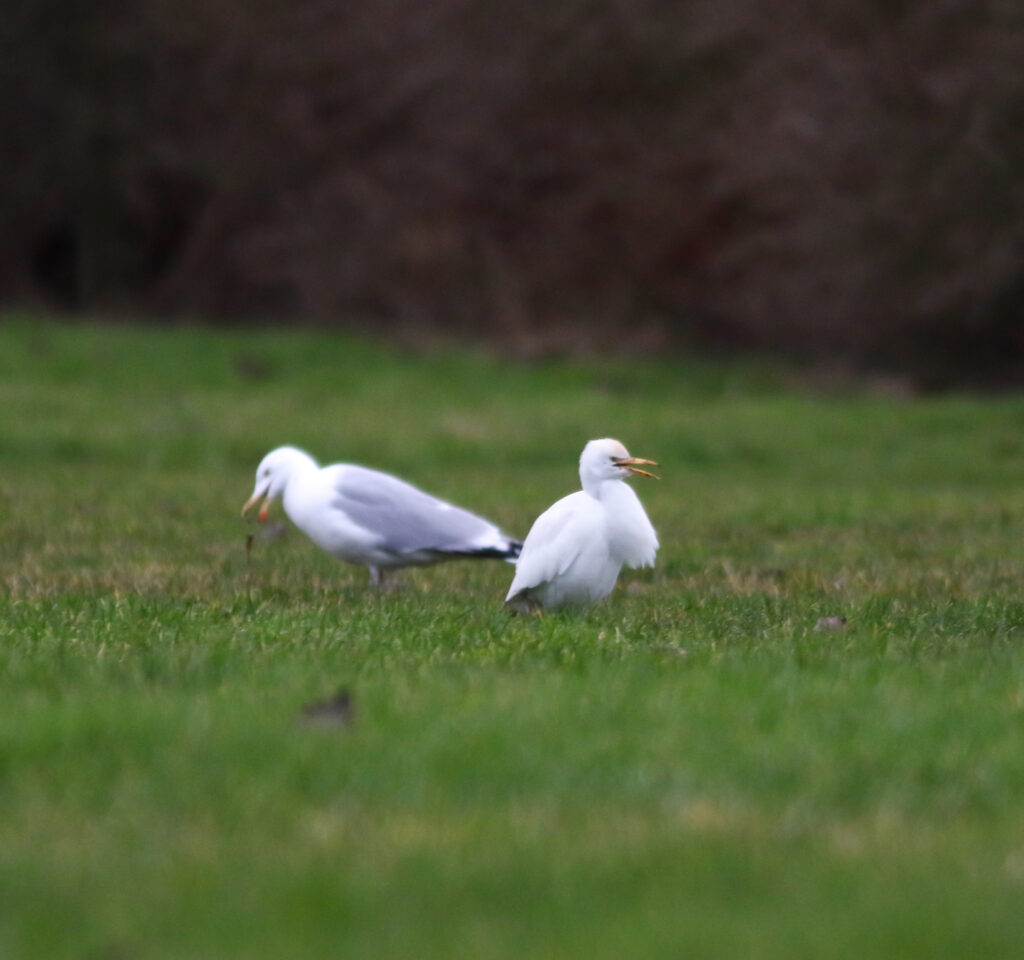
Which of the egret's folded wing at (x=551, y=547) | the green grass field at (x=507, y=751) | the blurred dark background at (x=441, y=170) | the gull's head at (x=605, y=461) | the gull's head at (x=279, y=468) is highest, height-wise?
the blurred dark background at (x=441, y=170)

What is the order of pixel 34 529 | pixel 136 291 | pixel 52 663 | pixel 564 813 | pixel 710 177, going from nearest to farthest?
pixel 564 813 → pixel 52 663 → pixel 34 529 → pixel 710 177 → pixel 136 291

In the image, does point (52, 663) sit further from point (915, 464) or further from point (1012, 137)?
point (1012, 137)

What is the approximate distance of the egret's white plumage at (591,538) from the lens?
6.43 metres

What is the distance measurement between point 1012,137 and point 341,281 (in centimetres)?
1126

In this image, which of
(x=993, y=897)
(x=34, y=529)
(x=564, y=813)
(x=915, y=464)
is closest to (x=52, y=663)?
(x=564, y=813)

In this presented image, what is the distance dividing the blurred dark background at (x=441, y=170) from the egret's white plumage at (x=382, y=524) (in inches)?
508

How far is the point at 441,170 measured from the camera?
25344 mm

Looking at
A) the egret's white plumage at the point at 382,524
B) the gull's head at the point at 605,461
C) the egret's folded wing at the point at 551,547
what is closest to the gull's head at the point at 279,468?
the egret's white plumage at the point at 382,524

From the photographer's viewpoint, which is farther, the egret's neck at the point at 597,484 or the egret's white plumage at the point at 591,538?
the egret's neck at the point at 597,484

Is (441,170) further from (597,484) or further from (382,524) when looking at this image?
(597,484)

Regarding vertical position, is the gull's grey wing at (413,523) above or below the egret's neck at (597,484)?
below

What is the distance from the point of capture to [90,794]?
394 centimetres

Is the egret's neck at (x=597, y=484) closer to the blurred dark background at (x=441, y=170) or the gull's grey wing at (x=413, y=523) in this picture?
the gull's grey wing at (x=413, y=523)

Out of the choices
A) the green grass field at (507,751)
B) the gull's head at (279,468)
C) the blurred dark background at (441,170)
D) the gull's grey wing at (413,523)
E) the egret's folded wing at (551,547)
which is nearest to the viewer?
the green grass field at (507,751)
